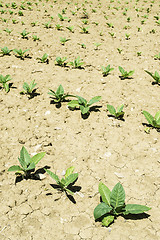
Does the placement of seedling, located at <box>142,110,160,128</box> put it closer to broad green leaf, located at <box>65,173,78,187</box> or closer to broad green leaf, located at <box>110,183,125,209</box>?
broad green leaf, located at <box>110,183,125,209</box>

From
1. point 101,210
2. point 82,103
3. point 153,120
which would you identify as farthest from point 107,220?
point 82,103

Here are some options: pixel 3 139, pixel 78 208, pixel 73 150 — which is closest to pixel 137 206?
pixel 78 208

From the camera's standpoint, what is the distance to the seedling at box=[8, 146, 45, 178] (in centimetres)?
224

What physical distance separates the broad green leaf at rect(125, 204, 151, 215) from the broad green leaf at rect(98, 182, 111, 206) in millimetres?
207

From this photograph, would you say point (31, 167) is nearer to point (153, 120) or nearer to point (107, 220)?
point (107, 220)

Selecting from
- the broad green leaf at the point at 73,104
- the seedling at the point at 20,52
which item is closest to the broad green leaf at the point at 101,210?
the broad green leaf at the point at 73,104

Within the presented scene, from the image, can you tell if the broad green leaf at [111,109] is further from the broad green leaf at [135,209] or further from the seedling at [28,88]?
the broad green leaf at [135,209]

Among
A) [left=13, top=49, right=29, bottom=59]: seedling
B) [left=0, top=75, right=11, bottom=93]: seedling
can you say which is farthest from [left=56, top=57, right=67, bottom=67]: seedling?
[left=0, top=75, right=11, bottom=93]: seedling

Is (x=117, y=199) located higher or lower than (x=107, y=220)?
higher

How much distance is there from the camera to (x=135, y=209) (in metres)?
1.88

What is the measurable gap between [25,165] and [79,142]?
0.89 m

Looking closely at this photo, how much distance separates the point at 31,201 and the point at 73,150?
0.90 meters

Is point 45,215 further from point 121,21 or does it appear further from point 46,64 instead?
point 121,21

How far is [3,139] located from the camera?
2852mm
